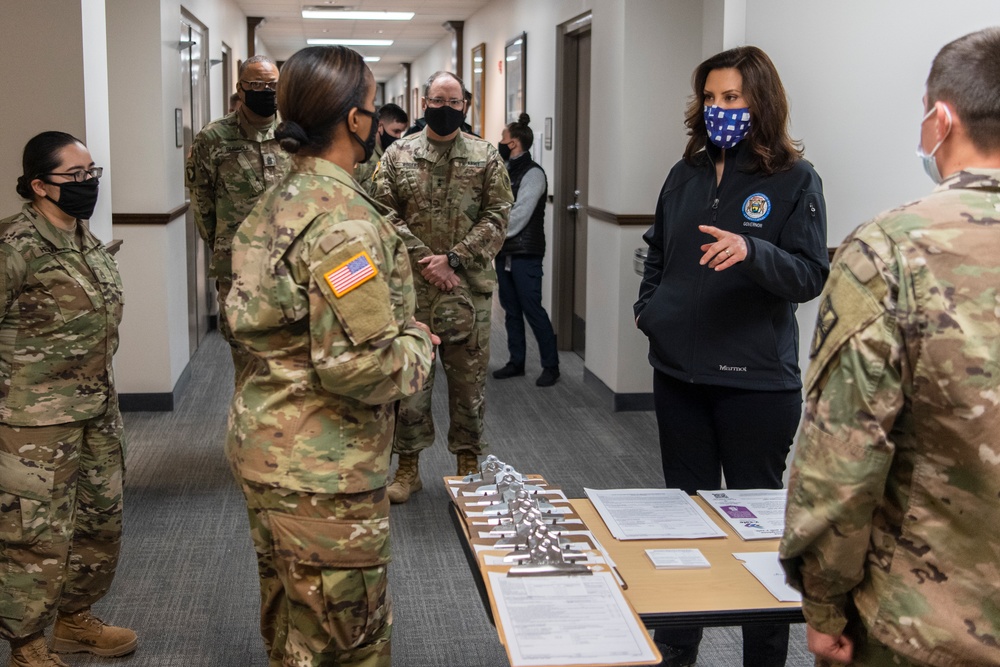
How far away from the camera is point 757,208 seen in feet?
7.41

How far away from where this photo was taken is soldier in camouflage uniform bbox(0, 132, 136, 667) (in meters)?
2.38

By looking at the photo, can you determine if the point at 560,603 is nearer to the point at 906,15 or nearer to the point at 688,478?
the point at 688,478

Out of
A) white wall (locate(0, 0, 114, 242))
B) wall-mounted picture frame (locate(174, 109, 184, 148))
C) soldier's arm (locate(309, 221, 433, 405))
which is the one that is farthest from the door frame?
soldier's arm (locate(309, 221, 433, 405))

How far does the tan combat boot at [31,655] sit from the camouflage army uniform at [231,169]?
148cm

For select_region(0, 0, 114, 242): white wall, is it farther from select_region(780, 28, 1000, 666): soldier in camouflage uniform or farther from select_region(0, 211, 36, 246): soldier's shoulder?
select_region(780, 28, 1000, 666): soldier in camouflage uniform

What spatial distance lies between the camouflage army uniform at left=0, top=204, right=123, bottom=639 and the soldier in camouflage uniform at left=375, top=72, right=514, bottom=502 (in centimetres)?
147

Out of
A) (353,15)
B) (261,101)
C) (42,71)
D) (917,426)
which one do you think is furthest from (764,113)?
(353,15)

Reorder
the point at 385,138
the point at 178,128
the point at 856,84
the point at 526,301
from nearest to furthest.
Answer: the point at 856,84
the point at 178,128
the point at 526,301
the point at 385,138

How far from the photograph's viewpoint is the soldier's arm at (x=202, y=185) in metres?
3.86

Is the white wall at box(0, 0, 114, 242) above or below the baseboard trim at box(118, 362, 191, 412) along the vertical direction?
above

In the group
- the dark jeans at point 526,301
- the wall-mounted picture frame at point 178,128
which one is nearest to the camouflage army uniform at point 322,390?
the wall-mounted picture frame at point 178,128

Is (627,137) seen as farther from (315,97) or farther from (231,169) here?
(315,97)

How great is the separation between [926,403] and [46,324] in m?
1.97

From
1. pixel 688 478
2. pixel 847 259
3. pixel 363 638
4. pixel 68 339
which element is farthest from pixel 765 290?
pixel 68 339
